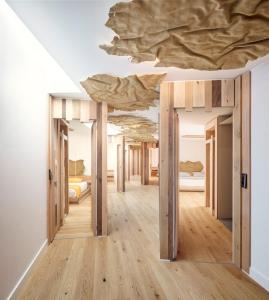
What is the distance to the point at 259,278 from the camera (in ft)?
8.23

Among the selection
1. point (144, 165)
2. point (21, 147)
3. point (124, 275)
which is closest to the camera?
point (21, 147)

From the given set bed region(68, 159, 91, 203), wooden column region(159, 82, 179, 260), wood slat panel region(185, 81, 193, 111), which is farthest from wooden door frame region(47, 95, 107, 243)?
bed region(68, 159, 91, 203)

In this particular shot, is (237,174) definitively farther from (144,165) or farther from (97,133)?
(144,165)

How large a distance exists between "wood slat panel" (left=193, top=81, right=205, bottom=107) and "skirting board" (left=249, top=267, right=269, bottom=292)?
6.50ft

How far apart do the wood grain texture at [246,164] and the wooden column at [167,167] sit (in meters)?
0.81

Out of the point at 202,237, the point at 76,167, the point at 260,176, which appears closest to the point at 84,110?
the point at 260,176

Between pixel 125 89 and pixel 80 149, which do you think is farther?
pixel 80 149

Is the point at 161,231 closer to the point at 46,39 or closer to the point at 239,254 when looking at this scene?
the point at 239,254

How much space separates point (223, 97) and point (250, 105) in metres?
0.35

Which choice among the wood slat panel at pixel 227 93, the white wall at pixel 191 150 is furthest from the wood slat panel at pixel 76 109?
the white wall at pixel 191 150

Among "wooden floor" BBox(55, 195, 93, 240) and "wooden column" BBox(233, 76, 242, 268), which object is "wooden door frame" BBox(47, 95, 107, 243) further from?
"wooden column" BBox(233, 76, 242, 268)

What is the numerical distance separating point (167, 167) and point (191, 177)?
667cm

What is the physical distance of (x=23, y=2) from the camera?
1.58 m

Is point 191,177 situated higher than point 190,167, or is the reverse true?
point 190,167
